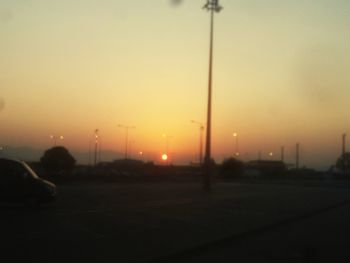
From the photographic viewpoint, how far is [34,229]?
18969 millimetres

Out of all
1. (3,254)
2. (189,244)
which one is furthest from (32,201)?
(3,254)

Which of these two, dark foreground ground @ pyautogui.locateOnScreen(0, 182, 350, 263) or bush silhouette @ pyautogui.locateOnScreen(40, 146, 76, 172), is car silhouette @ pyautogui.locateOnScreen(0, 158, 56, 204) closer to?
dark foreground ground @ pyautogui.locateOnScreen(0, 182, 350, 263)

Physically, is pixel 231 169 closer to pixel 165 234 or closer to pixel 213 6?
pixel 213 6

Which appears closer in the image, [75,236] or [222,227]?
[75,236]

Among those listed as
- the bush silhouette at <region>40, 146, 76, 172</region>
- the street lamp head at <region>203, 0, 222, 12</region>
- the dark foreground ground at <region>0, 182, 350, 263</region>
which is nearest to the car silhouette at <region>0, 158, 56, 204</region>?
the dark foreground ground at <region>0, 182, 350, 263</region>

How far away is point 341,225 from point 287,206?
7.52m

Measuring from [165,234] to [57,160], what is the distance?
89.8 m

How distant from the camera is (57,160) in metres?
108

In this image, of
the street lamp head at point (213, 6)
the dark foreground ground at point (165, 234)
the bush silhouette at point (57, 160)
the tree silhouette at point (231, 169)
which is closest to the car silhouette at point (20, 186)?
the dark foreground ground at point (165, 234)

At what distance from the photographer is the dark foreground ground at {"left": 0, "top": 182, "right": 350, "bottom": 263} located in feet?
51.6

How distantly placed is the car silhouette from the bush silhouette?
78.7 meters

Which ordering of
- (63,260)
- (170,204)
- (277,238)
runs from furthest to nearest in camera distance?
(170,204) → (277,238) → (63,260)

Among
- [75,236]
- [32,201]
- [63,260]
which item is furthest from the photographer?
[32,201]

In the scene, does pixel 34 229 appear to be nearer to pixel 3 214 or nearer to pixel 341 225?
pixel 3 214
